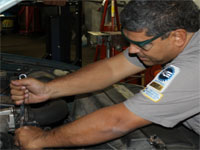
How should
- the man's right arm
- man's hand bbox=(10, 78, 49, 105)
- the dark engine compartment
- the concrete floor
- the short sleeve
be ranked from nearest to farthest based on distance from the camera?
1. the short sleeve
2. the dark engine compartment
3. man's hand bbox=(10, 78, 49, 105)
4. the man's right arm
5. the concrete floor

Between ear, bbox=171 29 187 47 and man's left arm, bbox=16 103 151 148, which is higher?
ear, bbox=171 29 187 47

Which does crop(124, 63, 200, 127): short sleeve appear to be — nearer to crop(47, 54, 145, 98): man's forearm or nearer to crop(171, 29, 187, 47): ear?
crop(171, 29, 187, 47): ear

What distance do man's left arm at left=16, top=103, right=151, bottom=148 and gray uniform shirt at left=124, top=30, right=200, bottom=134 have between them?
4 cm

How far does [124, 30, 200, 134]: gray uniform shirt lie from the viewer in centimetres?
103

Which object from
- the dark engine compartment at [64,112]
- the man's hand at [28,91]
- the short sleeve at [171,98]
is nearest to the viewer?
the short sleeve at [171,98]

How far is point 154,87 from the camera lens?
108 centimetres

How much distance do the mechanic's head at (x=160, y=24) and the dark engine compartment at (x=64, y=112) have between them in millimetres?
387

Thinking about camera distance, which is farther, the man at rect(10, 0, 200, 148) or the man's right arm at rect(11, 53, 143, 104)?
the man's right arm at rect(11, 53, 143, 104)

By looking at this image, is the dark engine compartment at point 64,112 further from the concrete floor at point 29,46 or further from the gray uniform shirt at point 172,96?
the concrete floor at point 29,46

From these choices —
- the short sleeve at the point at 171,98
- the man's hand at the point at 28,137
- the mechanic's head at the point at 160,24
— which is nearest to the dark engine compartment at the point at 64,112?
the man's hand at the point at 28,137

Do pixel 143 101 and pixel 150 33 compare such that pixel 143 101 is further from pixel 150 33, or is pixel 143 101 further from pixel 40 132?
pixel 40 132

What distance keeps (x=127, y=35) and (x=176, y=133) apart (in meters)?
0.54

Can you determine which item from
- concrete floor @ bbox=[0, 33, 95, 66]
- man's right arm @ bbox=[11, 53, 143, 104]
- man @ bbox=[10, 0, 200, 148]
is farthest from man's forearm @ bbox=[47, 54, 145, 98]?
concrete floor @ bbox=[0, 33, 95, 66]

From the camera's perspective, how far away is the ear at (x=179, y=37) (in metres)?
1.09
